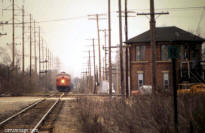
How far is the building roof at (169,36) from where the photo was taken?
135 feet

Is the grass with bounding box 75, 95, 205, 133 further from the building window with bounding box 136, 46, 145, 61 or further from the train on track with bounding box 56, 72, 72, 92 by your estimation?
the train on track with bounding box 56, 72, 72, 92

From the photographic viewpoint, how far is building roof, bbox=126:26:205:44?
41.0m

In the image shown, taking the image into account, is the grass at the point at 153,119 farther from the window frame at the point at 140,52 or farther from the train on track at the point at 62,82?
the train on track at the point at 62,82

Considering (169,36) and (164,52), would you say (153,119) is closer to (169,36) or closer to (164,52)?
(164,52)

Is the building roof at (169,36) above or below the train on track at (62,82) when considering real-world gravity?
above

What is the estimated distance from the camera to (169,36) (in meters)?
42.8

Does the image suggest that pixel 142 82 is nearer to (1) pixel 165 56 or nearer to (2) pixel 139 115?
(1) pixel 165 56

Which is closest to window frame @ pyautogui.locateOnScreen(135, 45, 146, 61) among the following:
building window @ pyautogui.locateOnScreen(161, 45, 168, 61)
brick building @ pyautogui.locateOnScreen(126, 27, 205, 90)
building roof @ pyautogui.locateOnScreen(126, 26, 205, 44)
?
brick building @ pyautogui.locateOnScreen(126, 27, 205, 90)

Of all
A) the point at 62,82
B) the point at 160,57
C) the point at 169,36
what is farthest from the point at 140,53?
the point at 62,82

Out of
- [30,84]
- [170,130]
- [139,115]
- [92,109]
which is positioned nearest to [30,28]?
[30,84]

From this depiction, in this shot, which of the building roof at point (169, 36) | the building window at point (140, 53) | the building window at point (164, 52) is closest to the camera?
the building roof at point (169, 36)

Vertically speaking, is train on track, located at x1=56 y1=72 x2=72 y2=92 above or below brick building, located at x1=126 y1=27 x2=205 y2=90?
below

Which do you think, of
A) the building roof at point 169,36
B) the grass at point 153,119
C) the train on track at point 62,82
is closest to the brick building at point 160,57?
the building roof at point 169,36

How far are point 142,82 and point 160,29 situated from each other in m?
9.59
